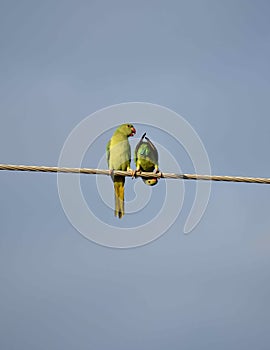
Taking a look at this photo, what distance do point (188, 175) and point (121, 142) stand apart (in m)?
3.94

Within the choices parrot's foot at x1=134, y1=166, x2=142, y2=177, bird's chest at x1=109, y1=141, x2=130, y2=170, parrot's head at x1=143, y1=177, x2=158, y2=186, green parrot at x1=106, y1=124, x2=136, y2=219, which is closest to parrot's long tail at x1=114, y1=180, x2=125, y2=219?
green parrot at x1=106, y1=124, x2=136, y2=219

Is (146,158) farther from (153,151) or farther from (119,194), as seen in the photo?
(119,194)

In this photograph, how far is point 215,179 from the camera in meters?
9.88

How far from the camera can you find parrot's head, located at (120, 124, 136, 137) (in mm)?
13930

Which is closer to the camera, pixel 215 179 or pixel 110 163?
pixel 215 179

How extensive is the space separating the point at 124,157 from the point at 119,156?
0.10 meters

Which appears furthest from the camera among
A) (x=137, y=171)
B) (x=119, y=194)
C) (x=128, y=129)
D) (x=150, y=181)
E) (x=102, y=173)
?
(x=128, y=129)

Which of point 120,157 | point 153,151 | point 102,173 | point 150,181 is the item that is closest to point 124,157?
point 120,157

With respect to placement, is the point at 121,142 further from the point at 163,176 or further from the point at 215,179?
the point at 215,179

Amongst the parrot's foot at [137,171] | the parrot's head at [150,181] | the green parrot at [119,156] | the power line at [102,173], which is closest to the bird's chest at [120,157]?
the green parrot at [119,156]

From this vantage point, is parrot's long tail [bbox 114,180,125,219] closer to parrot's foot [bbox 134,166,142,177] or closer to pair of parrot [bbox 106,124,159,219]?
pair of parrot [bbox 106,124,159,219]

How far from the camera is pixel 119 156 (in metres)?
13.4

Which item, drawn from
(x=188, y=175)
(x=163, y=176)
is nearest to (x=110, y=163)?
(x=163, y=176)

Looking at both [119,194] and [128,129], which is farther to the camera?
[128,129]
